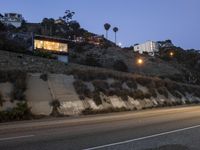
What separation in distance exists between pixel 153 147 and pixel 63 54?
67916mm

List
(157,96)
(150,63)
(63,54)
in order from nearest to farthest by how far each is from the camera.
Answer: (157,96)
(63,54)
(150,63)

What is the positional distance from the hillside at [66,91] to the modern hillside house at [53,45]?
30.2 metres

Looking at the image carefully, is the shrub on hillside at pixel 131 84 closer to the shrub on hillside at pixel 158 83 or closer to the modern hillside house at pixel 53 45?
the shrub on hillside at pixel 158 83

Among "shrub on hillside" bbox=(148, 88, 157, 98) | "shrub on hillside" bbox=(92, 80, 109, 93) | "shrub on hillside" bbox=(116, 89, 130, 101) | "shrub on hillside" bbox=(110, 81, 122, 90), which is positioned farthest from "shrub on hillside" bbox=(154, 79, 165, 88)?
"shrub on hillside" bbox=(92, 80, 109, 93)

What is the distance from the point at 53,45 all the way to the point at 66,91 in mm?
45128

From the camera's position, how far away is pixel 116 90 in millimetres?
39594

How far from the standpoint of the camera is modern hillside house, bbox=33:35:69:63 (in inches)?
2982

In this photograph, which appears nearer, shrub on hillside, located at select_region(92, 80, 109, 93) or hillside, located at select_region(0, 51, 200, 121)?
hillside, located at select_region(0, 51, 200, 121)

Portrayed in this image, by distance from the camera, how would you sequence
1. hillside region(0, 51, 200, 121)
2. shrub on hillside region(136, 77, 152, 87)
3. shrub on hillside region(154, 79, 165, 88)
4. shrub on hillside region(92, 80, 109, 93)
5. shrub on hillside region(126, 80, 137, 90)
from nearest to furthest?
hillside region(0, 51, 200, 121) < shrub on hillside region(92, 80, 109, 93) < shrub on hillside region(126, 80, 137, 90) < shrub on hillside region(136, 77, 152, 87) < shrub on hillside region(154, 79, 165, 88)

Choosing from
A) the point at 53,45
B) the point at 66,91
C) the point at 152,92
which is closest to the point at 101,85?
the point at 66,91

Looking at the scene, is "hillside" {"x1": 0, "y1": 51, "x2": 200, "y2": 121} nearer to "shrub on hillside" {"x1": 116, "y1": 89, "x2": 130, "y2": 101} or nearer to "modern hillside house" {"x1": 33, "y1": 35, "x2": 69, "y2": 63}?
"shrub on hillside" {"x1": 116, "y1": 89, "x2": 130, "y2": 101}

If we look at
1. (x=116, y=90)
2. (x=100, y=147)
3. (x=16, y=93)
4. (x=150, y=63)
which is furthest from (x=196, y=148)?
(x=150, y=63)

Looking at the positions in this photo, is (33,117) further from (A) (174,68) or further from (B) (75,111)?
(A) (174,68)

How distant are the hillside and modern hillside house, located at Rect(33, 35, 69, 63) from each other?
99.1ft
